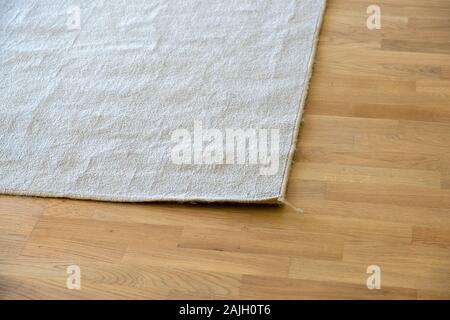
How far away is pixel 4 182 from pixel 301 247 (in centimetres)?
70

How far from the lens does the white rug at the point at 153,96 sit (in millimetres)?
1612

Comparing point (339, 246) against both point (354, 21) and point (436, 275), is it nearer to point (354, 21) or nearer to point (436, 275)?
point (436, 275)

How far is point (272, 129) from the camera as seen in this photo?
→ 1707 millimetres

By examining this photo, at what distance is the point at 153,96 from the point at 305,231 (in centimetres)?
58

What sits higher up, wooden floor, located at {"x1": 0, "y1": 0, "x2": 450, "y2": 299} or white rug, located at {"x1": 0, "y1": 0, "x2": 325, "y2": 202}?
white rug, located at {"x1": 0, "y1": 0, "x2": 325, "y2": 202}

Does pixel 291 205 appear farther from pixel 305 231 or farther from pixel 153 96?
pixel 153 96

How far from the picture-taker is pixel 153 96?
1.82 m

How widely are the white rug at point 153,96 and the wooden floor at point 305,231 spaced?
2.1 inches

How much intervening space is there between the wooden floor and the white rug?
0.05 metres

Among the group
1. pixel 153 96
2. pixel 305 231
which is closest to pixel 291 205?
pixel 305 231

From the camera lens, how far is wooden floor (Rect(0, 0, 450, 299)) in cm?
139

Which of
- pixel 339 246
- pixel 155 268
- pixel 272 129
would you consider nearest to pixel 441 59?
pixel 272 129
